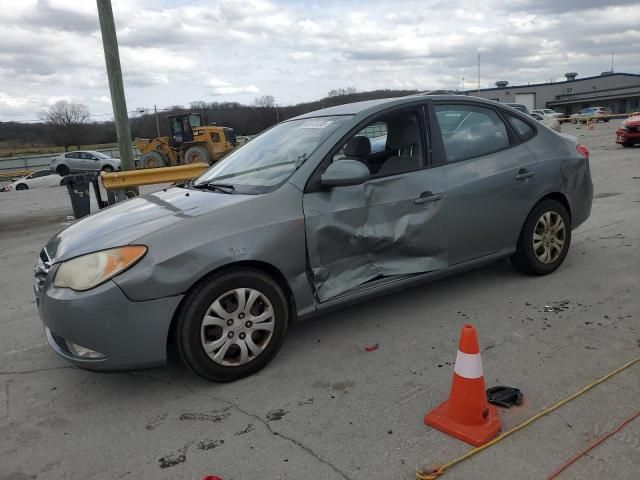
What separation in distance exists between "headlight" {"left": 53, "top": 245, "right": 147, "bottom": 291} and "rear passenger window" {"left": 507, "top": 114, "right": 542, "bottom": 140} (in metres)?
3.30

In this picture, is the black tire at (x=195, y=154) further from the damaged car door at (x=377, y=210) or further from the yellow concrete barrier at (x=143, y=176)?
the damaged car door at (x=377, y=210)

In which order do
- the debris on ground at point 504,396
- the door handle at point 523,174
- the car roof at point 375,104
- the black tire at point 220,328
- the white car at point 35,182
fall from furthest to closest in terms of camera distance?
the white car at point 35,182 < the door handle at point 523,174 < the car roof at point 375,104 < the black tire at point 220,328 < the debris on ground at point 504,396

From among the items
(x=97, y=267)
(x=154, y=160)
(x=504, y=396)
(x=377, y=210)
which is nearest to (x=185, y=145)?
(x=154, y=160)

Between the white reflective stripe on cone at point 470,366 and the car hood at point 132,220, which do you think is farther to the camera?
the car hood at point 132,220

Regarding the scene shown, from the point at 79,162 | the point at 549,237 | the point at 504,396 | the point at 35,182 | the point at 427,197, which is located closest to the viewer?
the point at 504,396

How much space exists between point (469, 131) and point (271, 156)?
1.63 m

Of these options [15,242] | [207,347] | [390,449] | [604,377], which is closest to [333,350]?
[207,347]

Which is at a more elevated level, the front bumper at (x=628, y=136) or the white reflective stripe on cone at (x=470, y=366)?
the front bumper at (x=628, y=136)

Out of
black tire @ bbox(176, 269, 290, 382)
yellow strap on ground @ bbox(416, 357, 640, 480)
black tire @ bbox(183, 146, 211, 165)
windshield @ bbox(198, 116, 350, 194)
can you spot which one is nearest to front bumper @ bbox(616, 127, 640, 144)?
black tire @ bbox(183, 146, 211, 165)

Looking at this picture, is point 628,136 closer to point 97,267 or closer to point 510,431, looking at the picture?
point 510,431

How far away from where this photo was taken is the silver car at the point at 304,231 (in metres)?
2.97

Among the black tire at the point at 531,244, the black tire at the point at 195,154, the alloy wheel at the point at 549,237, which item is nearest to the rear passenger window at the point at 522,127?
the black tire at the point at 531,244

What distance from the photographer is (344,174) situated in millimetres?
3482

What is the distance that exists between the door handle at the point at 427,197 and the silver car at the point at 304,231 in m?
0.01
